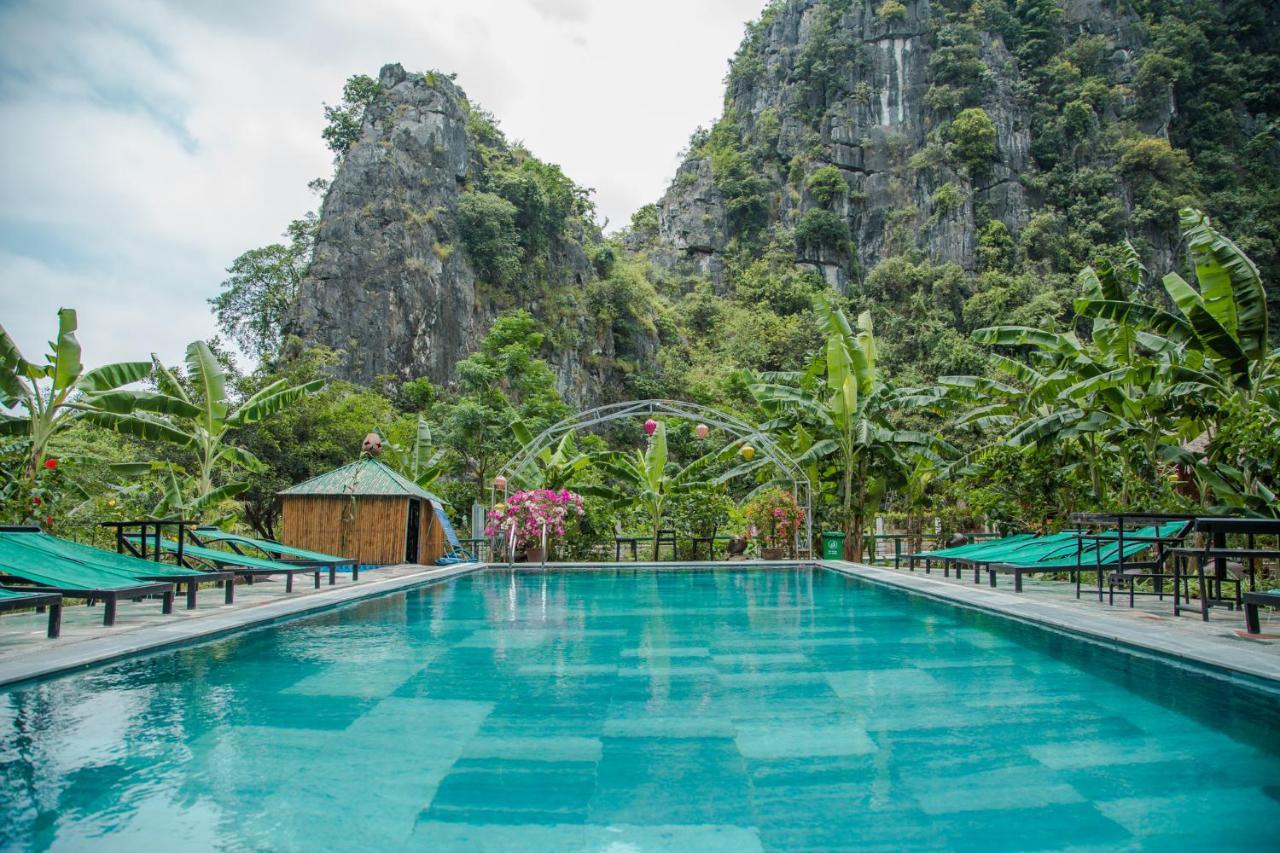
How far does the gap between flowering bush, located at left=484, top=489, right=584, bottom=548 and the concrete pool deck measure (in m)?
4.13

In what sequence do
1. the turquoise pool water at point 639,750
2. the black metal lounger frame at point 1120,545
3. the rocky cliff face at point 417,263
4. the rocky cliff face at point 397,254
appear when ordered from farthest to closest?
1. the rocky cliff face at point 417,263
2. the rocky cliff face at point 397,254
3. the black metal lounger frame at point 1120,545
4. the turquoise pool water at point 639,750

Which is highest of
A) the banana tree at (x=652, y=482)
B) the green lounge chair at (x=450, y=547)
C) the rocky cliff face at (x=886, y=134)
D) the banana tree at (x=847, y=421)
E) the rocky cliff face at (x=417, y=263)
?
the rocky cliff face at (x=886, y=134)

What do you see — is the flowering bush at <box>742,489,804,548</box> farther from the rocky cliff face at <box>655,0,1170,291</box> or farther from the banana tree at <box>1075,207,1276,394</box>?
the rocky cliff face at <box>655,0,1170,291</box>

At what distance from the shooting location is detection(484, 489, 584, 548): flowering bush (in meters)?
13.9

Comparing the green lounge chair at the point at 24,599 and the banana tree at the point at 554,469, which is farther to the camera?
the banana tree at the point at 554,469

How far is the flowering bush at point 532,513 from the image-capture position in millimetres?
13852

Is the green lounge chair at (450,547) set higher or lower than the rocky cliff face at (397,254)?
lower

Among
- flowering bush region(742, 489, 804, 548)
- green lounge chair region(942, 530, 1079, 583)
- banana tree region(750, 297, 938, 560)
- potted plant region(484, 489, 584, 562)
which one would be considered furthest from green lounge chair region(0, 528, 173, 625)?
banana tree region(750, 297, 938, 560)

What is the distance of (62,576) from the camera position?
5.10 metres

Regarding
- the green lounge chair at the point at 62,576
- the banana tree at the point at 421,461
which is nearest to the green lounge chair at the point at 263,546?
the green lounge chair at the point at 62,576

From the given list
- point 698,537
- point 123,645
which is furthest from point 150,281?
point 123,645

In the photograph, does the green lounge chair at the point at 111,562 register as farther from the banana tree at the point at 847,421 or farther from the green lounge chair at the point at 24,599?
the banana tree at the point at 847,421

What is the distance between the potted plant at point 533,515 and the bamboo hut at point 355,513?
1.74m

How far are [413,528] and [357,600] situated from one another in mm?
6856
